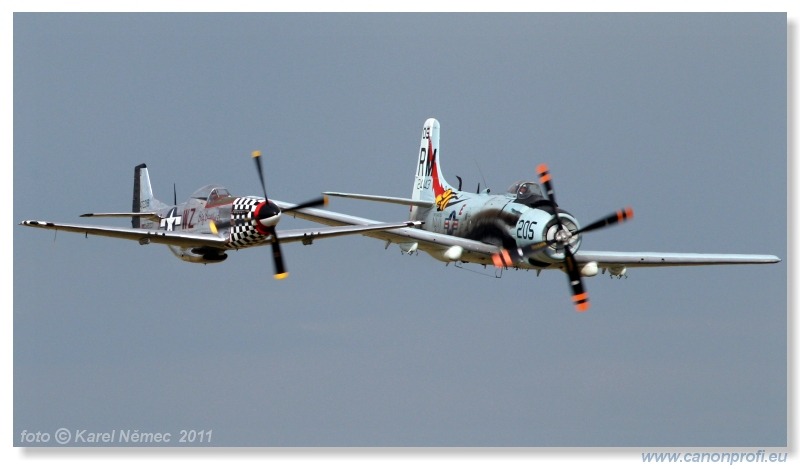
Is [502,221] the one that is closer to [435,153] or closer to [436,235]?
[436,235]

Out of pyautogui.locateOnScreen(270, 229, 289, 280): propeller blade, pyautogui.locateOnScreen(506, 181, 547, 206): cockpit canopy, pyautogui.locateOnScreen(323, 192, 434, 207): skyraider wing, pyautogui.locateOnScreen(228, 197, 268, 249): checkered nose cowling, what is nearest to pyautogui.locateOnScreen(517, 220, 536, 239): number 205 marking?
pyautogui.locateOnScreen(506, 181, 547, 206): cockpit canopy

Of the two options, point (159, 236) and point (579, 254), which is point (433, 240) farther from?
point (159, 236)

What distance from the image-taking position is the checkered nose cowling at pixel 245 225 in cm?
5262

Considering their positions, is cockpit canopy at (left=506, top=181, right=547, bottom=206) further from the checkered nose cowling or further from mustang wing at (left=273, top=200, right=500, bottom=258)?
the checkered nose cowling

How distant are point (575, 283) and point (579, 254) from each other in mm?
3481

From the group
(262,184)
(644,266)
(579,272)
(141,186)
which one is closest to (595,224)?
(579,272)

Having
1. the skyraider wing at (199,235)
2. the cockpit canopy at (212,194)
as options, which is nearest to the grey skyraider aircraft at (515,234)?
the skyraider wing at (199,235)

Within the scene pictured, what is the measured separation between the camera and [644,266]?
A: 59344 millimetres

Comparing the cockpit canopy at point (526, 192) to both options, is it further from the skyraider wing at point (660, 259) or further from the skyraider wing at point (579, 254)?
the skyraider wing at point (660, 259)

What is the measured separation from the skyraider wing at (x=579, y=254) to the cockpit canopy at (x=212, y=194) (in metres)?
2.87

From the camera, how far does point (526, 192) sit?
56.9 m

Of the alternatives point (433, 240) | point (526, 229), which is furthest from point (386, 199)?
point (526, 229)

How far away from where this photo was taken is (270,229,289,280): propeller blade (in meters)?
52.2

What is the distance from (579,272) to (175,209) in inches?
443
